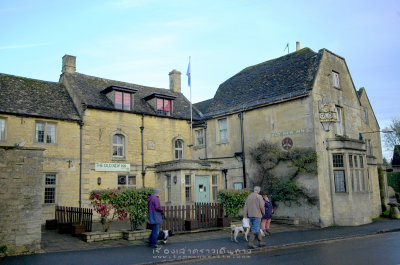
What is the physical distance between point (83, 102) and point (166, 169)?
21.5 ft

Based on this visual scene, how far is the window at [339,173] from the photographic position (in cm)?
2027

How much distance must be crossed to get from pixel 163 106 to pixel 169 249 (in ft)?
49.5

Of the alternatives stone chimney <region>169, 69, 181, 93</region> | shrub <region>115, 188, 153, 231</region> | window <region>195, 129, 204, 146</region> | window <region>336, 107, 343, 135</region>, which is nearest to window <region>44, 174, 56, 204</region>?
shrub <region>115, 188, 153, 231</region>

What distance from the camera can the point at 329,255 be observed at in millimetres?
10633

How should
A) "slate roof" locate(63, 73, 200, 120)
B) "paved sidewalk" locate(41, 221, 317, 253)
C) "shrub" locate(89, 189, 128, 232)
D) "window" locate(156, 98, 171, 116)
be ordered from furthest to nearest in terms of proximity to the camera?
1. "window" locate(156, 98, 171, 116)
2. "slate roof" locate(63, 73, 200, 120)
3. "shrub" locate(89, 189, 128, 232)
4. "paved sidewalk" locate(41, 221, 317, 253)

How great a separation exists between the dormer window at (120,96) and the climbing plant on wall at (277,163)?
353 inches

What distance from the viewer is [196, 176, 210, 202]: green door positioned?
20830 millimetres

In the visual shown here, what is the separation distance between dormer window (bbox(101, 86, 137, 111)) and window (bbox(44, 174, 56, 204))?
615 centimetres

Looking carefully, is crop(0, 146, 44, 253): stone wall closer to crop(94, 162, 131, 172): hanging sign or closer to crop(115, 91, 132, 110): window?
crop(94, 162, 131, 172): hanging sign

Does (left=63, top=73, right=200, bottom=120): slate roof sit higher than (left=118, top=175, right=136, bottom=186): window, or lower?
higher

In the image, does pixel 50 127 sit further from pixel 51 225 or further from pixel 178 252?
pixel 178 252

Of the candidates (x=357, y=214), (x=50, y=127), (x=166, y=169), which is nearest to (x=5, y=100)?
(x=50, y=127)

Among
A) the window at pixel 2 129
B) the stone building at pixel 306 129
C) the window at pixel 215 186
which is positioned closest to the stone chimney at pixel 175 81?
the stone building at pixel 306 129

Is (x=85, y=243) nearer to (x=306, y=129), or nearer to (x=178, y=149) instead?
(x=306, y=129)
